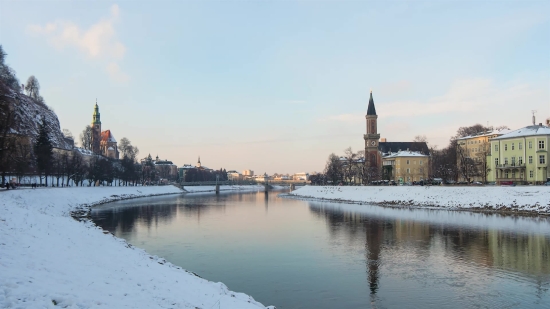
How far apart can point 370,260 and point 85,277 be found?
1390 centimetres

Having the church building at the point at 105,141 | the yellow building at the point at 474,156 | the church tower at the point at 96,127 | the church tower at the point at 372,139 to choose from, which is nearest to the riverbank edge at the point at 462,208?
the yellow building at the point at 474,156

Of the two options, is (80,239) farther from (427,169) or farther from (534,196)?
(427,169)

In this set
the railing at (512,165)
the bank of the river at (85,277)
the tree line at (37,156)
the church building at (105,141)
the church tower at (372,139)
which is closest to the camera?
the bank of the river at (85,277)

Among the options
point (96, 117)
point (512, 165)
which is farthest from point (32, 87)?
point (512, 165)

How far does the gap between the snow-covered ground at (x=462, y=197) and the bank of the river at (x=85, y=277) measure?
40.3 m

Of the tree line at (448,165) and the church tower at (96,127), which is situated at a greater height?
the church tower at (96,127)

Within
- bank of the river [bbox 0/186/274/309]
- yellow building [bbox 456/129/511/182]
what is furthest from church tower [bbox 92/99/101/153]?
bank of the river [bbox 0/186/274/309]

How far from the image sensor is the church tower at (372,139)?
340 feet

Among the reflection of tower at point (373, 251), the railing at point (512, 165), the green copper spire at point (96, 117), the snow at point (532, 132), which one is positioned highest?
the green copper spire at point (96, 117)

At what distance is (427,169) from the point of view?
100688mm

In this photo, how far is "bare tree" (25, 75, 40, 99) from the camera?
4141 inches

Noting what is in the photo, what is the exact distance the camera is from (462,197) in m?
50.9

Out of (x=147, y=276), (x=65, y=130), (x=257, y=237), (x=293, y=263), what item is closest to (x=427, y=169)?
(x=257, y=237)

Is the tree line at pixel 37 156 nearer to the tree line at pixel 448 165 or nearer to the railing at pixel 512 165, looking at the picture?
the tree line at pixel 448 165
